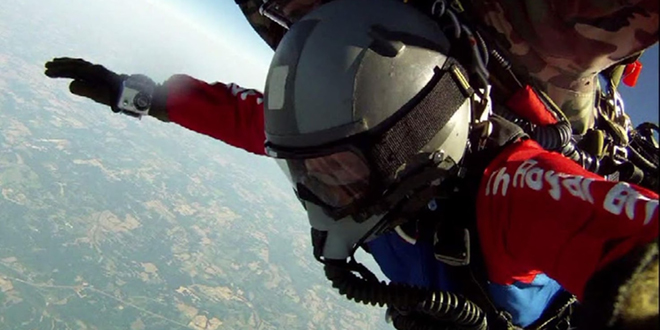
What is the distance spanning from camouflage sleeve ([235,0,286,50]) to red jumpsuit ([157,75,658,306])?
1.30 metres

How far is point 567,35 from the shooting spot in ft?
4.30

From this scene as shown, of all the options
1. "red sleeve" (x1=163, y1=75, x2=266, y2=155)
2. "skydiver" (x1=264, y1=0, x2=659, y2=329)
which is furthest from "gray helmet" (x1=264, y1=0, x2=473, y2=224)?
"red sleeve" (x1=163, y1=75, x2=266, y2=155)

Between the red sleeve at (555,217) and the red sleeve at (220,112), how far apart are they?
45.3 inches

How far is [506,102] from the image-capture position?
152 cm

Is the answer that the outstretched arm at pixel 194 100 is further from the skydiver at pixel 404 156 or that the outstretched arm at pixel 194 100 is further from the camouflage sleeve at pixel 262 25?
the skydiver at pixel 404 156

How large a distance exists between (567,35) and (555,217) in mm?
722

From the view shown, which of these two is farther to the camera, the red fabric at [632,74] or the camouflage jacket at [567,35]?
the red fabric at [632,74]

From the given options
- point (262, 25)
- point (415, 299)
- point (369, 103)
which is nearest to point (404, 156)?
point (369, 103)

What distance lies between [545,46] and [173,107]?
1507mm

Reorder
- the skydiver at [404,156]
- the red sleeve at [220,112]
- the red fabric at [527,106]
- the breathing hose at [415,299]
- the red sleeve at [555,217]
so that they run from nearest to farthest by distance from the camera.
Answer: the red sleeve at [555,217] → the skydiver at [404,156] → the breathing hose at [415,299] → the red fabric at [527,106] → the red sleeve at [220,112]

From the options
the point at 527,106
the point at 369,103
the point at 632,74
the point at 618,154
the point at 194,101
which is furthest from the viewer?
the point at 632,74

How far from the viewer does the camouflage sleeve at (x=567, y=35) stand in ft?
3.93

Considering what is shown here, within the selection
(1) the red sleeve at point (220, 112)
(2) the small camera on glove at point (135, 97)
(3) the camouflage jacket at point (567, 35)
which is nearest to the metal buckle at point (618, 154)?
(3) the camouflage jacket at point (567, 35)

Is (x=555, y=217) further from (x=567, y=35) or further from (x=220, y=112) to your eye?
(x=220, y=112)
